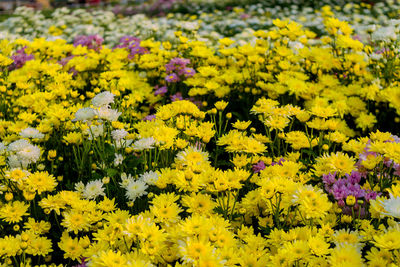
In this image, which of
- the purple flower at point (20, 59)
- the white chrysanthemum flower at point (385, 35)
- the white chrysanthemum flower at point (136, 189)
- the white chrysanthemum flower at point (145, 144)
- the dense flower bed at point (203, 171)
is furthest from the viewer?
the purple flower at point (20, 59)

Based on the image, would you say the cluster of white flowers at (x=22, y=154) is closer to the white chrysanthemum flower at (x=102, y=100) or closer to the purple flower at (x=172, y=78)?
the white chrysanthemum flower at (x=102, y=100)

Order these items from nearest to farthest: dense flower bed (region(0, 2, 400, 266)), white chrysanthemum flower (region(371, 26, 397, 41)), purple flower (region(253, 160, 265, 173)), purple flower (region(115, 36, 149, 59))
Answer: dense flower bed (region(0, 2, 400, 266))
purple flower (region(253, 160, 265, 173))
white chrysanthemum flower (region(371, 26, 397, 41))
purple flower (region(115, 36, 149, 59))

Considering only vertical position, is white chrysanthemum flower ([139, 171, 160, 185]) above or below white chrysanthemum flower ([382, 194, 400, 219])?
below

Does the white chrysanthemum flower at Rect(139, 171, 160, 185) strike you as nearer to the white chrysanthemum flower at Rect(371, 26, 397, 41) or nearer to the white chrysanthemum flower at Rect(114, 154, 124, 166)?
the white chrysanthemum flower at Rect(114, 154, 124, 166)

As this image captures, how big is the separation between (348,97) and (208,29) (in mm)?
4990

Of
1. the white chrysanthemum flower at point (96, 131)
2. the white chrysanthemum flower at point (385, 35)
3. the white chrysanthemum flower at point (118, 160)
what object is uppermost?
the white chrysanthemum flower at point (385, 35)

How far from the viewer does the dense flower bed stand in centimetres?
163

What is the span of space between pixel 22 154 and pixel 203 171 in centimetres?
104

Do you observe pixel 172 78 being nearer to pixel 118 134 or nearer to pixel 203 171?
pixel 118 134

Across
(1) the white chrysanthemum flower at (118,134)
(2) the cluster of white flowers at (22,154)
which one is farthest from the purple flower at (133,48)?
(2) the cluster of white flowers at (22,154)

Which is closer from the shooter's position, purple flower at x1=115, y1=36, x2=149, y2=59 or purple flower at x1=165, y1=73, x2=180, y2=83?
purple flower at x1=165, y1=73, x2=180, y2=83

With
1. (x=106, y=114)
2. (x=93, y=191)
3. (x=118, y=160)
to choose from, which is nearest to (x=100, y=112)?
(x=106, y=114)

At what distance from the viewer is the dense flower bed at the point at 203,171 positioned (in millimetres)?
1635

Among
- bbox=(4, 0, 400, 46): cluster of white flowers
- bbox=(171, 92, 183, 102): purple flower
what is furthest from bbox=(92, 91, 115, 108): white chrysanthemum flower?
bbox=(4, 0, 400, 46): cluster of white flowers
